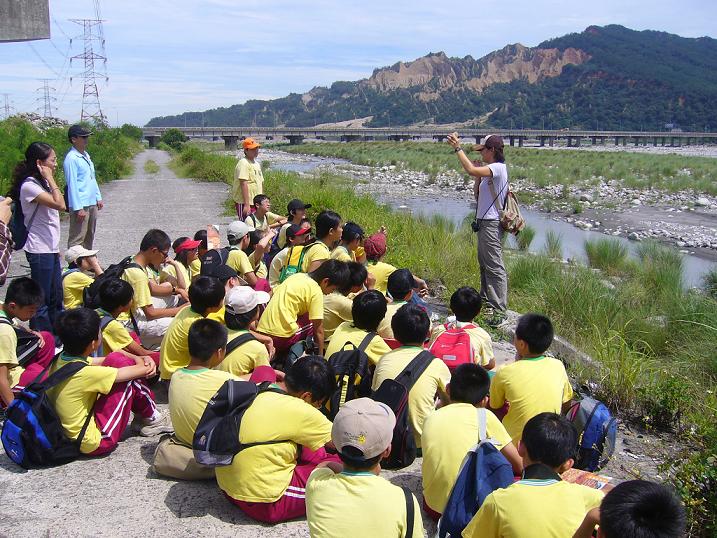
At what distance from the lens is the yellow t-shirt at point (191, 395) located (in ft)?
10.7

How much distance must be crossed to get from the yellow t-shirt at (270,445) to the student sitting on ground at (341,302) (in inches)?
70.0

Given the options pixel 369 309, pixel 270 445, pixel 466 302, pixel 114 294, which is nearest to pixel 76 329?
pixel 114 294

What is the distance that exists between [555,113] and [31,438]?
155001mm

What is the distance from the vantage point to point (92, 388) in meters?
3.43

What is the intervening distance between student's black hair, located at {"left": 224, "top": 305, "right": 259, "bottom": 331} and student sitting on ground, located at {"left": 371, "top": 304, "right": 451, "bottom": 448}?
2.76 ft

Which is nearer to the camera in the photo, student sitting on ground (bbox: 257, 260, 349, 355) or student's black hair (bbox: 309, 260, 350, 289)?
student sitting on ground (bbox: 257, 260, 349, 355)

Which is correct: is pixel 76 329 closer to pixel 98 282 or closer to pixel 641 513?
pixel 98 282

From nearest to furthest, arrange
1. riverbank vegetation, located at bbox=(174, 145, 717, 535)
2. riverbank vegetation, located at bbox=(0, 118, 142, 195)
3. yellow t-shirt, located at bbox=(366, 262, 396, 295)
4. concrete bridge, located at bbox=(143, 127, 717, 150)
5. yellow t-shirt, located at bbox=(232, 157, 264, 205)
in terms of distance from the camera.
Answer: riverbank vegetation, located at bbox=(174, 145, 717, 535) → yellow t-shirt, located at bbox=(366, 262, 396, 295) → yellow t-shirt, located at bbox=(232, 157, 264, 205) → riverbank vegetation, located at bbox=(0, 118, 142, 195) → concrete bridge, located at bbox=(143, 127, 717, 150)

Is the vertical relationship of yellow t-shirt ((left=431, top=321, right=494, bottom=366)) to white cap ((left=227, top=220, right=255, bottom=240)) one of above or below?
below

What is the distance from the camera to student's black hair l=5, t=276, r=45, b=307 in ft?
12.8

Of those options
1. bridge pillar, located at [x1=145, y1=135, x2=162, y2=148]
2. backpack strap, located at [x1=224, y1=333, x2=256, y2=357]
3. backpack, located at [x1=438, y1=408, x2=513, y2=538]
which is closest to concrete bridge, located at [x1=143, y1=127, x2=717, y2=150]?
bridge pillar, located at [x1=145, y1=135, x2=162, y2=148]

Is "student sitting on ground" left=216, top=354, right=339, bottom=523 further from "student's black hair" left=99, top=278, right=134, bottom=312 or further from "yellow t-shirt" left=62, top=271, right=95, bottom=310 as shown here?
"yellow t-shirt" left=62, top=271, right=95, bottom=310

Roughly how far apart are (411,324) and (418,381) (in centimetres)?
34

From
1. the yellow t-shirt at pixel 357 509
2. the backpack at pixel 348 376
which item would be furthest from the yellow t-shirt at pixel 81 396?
the yellow t-shirt at pixel 357 509
